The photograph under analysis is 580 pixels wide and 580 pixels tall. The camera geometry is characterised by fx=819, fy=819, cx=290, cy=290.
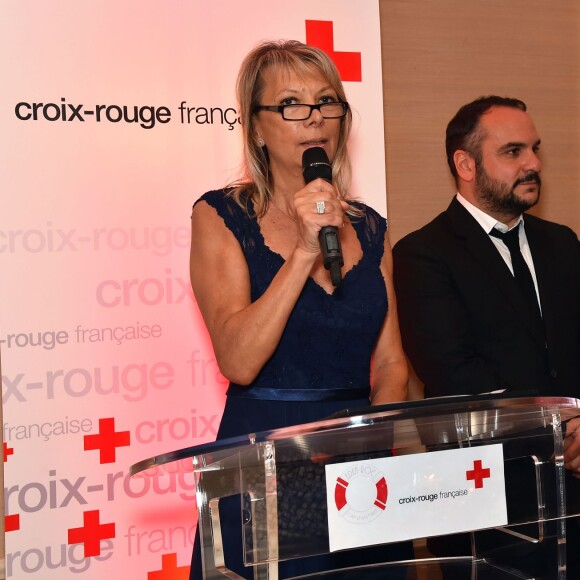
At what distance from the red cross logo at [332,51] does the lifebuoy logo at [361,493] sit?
79.0 inches

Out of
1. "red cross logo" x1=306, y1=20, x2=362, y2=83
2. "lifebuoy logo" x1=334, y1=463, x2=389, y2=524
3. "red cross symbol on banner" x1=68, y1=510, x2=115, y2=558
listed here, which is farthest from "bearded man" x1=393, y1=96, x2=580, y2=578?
"lifebuoy logo" x1=334, y1=463, x2=389, y2=524

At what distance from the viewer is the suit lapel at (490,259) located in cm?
265

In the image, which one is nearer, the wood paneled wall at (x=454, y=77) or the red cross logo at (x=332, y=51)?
the red cross logo at (x=332, y=51)

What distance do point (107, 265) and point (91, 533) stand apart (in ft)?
2.89

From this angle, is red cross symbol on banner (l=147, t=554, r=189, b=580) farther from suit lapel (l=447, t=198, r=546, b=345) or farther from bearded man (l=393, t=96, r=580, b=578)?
suit lapel (l=447, t=198, r=546, b=345)

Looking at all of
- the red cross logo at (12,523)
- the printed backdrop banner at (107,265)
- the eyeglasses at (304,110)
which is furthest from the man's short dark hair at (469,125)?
the red cross logo at (12,523)

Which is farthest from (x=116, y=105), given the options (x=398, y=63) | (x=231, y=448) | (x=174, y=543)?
(x=231, y=448)

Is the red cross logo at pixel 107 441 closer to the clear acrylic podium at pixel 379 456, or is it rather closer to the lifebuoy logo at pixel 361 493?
the clear acrylic podium at pixel 379 456

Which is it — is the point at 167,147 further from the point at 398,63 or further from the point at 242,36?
the point at 398,63

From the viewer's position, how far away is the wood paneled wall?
3.33m

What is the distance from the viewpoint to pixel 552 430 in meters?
1.43

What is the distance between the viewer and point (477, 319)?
8.63 feet

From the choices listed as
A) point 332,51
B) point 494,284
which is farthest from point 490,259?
point 332,51

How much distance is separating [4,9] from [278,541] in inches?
79.7
